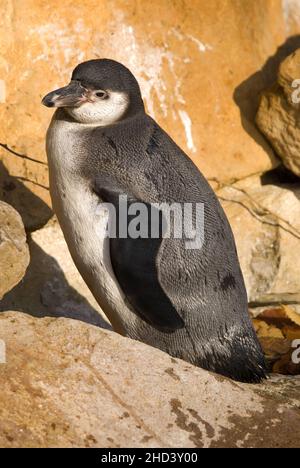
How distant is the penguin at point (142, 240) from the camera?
4.19 metres

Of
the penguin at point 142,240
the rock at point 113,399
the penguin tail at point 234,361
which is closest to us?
the rock at point 113,399

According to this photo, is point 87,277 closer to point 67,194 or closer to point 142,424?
point 67,194

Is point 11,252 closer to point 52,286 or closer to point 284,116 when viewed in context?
point 52,286

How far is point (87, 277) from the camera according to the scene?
→ 172 inches

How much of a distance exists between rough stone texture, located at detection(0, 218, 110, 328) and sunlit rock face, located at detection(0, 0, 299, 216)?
0.31m

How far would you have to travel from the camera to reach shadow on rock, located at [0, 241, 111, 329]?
544 centimetres

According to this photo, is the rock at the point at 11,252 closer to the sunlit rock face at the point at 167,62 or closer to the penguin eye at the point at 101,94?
the penguin eye at the point at 101,94

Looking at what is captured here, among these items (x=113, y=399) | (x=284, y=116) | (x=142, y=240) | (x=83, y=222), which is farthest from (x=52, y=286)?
(x=113, y=399)

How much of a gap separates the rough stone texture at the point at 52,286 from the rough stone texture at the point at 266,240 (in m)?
1.04

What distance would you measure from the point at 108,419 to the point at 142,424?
0.40 ft

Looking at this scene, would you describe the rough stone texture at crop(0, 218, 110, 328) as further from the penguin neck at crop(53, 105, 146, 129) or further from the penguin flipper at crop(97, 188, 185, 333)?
the penguin flipper at crop(97, 188, 185, 333)

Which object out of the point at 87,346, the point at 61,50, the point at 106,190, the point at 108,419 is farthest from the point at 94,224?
the point at 61,50

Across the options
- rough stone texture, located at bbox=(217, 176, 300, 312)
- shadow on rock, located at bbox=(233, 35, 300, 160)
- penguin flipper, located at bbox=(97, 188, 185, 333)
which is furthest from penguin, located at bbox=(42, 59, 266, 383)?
shadow on rock, located at bbox=(233, 35, 300, 160)

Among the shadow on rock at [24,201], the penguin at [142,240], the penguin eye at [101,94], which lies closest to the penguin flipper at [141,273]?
the penguin at [142,240]
